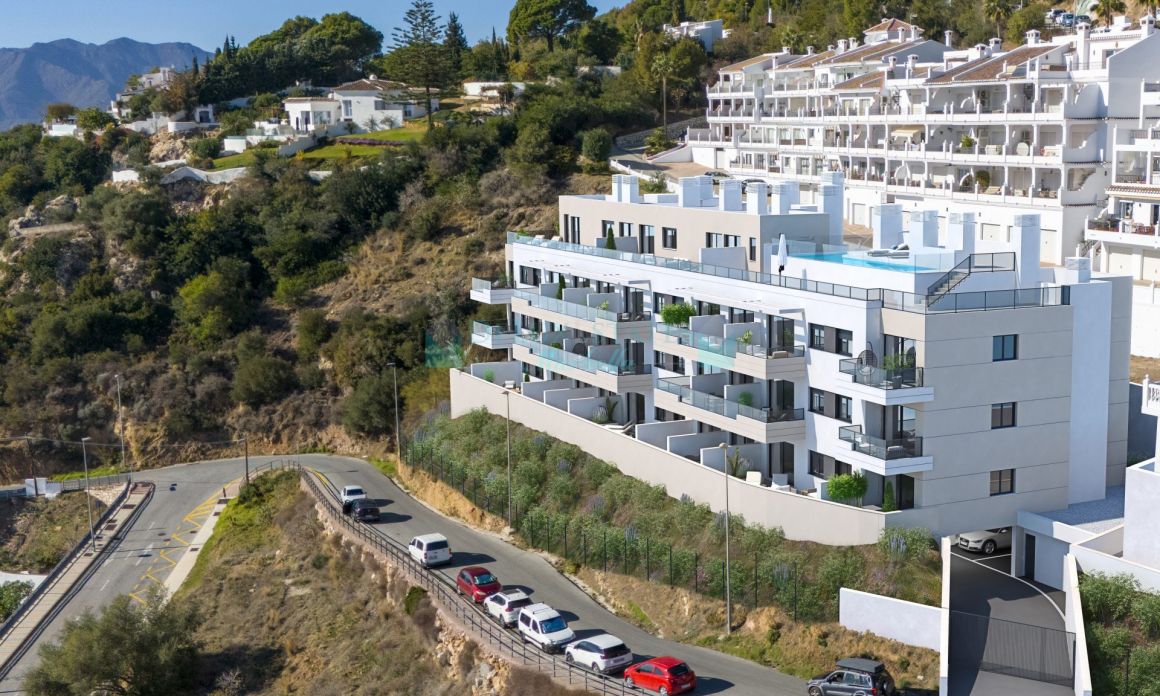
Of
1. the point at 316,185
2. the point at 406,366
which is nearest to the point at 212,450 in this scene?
the point at 406,366

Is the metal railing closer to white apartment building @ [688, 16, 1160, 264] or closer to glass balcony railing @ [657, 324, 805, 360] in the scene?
glass balcony railing @ [657, 324, 805, 360]

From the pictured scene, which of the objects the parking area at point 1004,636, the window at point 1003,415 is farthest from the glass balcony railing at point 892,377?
the parking area at point 1004,636

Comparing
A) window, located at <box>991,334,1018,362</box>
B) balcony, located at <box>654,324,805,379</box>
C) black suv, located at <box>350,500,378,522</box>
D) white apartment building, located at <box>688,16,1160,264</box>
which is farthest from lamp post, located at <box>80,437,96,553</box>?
window, located at <box>991,334,1018,362</box>

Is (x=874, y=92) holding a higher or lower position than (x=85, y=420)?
higher

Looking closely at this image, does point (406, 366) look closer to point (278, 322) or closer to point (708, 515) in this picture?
point (278, 322)

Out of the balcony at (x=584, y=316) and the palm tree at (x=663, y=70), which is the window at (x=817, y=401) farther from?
the palm tree at (x=663, y=70)

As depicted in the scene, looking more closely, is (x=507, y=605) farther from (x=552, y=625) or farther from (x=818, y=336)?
(x=818, y=336)

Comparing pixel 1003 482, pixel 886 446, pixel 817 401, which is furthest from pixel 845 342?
pixel 1003 482
